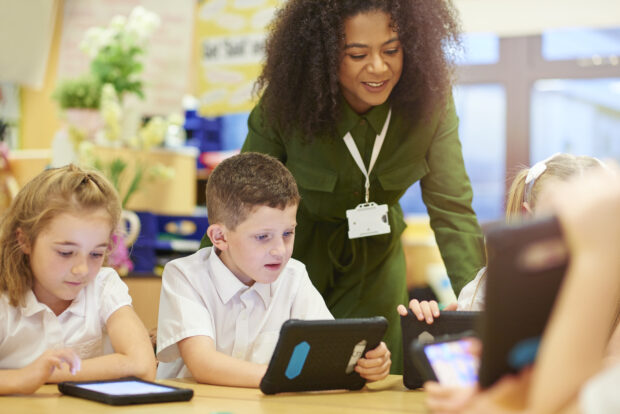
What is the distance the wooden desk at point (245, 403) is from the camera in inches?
43.7

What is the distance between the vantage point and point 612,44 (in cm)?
655

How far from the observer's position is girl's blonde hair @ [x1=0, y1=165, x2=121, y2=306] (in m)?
1.49

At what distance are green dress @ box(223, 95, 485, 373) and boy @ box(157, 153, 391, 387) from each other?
1.13ft

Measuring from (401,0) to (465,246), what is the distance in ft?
2.05

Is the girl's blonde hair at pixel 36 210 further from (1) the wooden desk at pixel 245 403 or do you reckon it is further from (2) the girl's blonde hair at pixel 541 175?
(2) the girl's blonde hair at pixel 541 175

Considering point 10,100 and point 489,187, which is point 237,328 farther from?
point 489,187

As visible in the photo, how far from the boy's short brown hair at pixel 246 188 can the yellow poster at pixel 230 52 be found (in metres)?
2.37

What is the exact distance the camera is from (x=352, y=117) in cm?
201

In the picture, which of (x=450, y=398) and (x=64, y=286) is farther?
(x=64, y=286)

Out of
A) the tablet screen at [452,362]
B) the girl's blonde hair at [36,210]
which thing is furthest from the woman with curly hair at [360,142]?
the tablet screen at [452,362]

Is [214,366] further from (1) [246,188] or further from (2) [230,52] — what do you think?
(2) [230,52]

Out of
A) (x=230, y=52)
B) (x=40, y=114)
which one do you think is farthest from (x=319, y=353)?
(x=40, y=114)

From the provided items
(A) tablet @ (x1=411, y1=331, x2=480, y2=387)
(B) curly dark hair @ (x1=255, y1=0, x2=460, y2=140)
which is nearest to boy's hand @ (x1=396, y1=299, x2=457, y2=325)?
(A) tablet @ (x1=411, y1=331, x2=480, y2=387)

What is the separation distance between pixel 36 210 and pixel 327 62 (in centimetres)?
80
